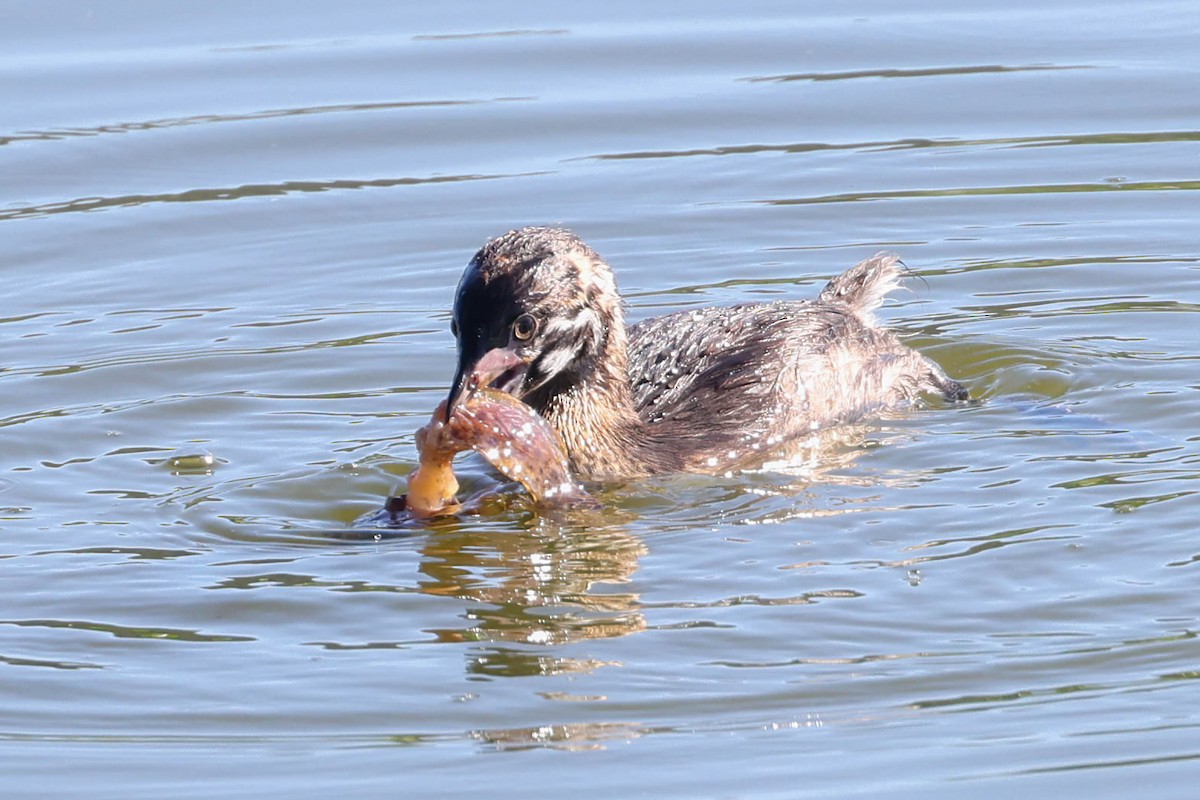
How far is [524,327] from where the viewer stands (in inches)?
389

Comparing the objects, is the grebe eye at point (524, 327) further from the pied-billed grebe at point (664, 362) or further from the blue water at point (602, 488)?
the blue water at point (602, 488)

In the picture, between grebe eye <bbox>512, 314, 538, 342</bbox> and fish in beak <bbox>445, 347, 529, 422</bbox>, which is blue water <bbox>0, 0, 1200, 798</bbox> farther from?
grebe eye <bbox>512, 314, 538, 342</bbox>

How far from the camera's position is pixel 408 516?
958cm

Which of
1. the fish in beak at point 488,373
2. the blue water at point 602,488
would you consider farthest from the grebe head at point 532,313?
the blue water at point 602,488

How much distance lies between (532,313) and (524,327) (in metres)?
0.09

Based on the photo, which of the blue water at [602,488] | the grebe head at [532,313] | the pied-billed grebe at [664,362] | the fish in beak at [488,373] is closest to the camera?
the blue water at [602,488]

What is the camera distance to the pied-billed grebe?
9.83 m

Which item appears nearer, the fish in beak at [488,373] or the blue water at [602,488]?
the blue water at [602,488]

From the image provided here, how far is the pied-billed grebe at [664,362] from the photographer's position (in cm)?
983

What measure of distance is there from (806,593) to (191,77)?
10197 mm

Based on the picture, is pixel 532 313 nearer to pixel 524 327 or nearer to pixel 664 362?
pixel 524 327

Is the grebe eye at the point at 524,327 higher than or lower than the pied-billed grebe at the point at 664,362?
higher

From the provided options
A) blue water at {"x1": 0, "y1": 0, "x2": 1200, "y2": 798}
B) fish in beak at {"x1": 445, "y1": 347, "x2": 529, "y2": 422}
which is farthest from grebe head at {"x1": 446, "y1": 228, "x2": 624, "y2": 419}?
blue water at {"x1": 0, "y1": 0, "x2": 1200, "y2": 798}

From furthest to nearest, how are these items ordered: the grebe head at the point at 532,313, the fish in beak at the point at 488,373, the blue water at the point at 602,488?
1. the grebe head at the point at 532,313
2. the fish in beak at the point at 488,373
3. the blue water at the point at 602,488
